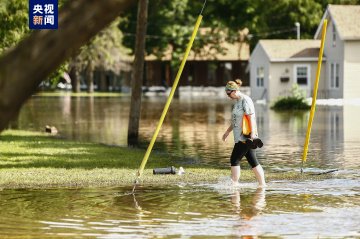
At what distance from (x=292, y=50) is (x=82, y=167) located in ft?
166

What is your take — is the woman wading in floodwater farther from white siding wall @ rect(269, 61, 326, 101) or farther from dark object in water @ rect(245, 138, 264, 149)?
white siding wall @ rect(269, 61, 326, 101)

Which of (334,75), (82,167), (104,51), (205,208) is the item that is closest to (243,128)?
(205,208)

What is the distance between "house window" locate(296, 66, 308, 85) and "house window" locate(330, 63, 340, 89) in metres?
2.04

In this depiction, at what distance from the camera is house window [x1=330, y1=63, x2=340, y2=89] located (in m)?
65.6

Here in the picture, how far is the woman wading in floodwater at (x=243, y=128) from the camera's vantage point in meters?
15.8

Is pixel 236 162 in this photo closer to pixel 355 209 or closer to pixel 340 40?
pixel 355 209

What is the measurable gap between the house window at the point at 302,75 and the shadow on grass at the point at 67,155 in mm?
41895

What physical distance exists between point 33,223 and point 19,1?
685 inches

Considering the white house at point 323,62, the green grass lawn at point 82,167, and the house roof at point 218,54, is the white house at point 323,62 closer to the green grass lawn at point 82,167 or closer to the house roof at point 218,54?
the house roof at point 218,54

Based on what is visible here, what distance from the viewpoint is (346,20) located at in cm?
6512

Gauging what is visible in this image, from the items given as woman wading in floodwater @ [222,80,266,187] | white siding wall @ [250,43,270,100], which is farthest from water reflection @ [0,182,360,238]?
white siding wall @ [250,43,270,100]

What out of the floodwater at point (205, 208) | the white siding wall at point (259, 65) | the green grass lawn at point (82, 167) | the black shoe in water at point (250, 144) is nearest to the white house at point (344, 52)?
the white siding wall at point (259, 65)

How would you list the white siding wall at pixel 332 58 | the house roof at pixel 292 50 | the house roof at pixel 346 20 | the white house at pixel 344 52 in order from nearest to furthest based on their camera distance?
the house roof at pixel 346 20 < the white house at pixel 344 52 < the white siding wall at pixel 332 58 < the house roof at pixel 292 50

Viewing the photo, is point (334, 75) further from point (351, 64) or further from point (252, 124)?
point (252, 124)
